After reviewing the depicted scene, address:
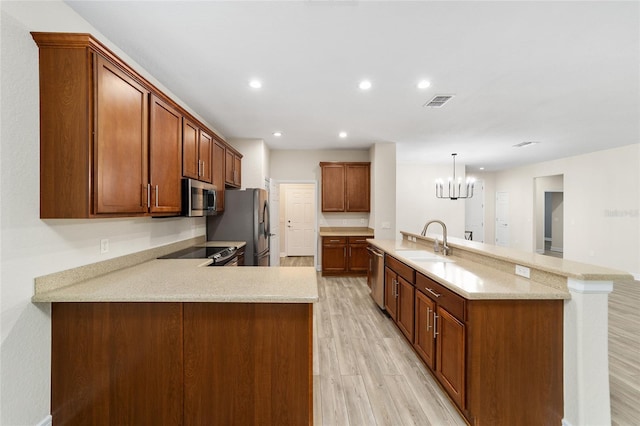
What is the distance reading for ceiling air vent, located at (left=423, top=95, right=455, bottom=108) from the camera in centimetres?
324

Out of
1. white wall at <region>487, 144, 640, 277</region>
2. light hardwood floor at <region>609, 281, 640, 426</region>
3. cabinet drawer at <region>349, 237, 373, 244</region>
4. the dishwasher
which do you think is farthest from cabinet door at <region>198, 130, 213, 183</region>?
white wall at <region>487, 144, 640, 277</region>

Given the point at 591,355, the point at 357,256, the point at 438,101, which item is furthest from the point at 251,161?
the point at 591,355

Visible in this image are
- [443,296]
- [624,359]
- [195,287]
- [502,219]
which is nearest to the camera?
[195,287]

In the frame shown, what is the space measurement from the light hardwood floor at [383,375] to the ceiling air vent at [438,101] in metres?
2.74

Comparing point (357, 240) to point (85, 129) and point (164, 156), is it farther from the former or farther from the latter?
point (85, 129)

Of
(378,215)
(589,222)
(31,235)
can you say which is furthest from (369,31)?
(589,222)

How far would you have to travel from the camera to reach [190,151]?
2.94 metres

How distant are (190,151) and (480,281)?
9.59 feet

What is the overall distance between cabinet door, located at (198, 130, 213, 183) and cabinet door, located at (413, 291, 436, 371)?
2.68m

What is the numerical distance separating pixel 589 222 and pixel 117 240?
8965mm

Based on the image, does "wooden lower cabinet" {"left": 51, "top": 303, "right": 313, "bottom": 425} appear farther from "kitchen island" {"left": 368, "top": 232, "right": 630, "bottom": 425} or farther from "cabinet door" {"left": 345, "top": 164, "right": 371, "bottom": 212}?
"cabinet door" {"left": 345, "top": 164, "right": 371, "bottom": 212}

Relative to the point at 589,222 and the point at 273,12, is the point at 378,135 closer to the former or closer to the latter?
the point at 273,12

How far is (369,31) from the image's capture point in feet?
6.75

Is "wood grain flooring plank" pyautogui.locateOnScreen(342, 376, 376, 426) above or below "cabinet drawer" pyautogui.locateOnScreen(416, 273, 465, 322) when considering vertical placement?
below
